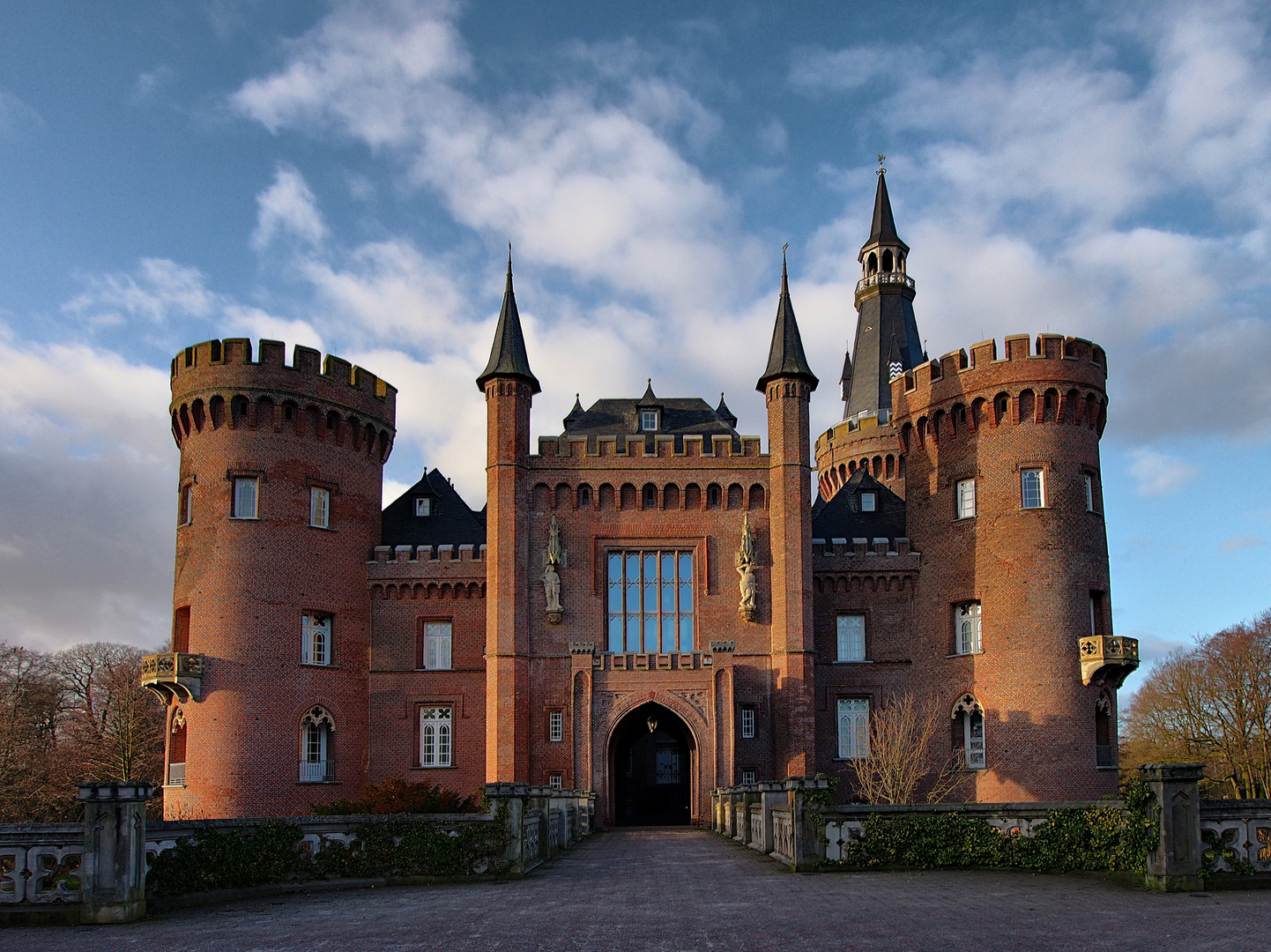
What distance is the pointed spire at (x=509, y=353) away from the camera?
40.8 m

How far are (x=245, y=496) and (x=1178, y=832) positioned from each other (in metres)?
31.0

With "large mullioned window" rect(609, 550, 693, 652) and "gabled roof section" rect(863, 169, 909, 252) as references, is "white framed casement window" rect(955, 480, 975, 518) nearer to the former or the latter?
"large mullioned window" rect(609, 550, 693, 652)

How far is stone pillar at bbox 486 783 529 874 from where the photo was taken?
18.4m

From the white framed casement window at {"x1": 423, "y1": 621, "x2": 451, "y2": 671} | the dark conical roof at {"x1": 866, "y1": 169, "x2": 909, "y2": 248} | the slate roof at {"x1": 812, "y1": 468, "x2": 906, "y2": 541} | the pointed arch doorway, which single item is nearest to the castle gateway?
the white framed casement window at {"x1": 423, "y1": 621, "x2": 451, "y2": 671}

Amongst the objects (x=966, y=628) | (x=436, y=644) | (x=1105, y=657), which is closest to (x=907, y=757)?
(x=966, y=628)

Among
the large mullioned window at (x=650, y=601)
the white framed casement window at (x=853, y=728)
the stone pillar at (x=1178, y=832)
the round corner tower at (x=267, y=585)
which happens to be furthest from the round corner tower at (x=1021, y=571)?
the stone pillar at (x=1178, y=832)

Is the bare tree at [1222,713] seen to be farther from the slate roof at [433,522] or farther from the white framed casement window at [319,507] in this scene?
the white framed casement window at [319,507]

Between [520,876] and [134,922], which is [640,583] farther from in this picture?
[134,922]

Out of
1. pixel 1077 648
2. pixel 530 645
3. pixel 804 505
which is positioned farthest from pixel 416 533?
pixel 1077 648

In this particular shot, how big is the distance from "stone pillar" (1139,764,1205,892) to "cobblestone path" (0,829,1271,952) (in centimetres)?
43

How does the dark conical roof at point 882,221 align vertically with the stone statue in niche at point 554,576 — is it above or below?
A: above

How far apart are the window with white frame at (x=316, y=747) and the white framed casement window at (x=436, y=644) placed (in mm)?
4039

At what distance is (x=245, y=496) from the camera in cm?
3912

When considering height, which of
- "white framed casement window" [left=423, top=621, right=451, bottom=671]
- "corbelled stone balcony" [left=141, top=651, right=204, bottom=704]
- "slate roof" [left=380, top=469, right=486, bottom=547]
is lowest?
"corbelled stone balcony" [left=141, top=651, right=204, bottom=704]
